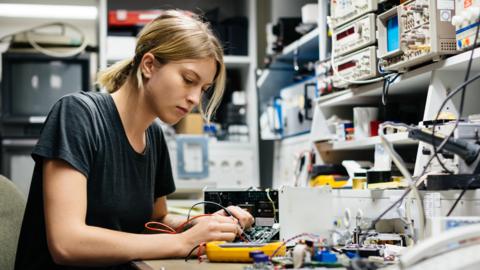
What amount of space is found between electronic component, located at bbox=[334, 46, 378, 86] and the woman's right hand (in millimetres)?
881

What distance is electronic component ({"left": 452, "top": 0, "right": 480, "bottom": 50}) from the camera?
143cm

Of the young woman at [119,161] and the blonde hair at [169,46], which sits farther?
the blonde hair at [169,46]

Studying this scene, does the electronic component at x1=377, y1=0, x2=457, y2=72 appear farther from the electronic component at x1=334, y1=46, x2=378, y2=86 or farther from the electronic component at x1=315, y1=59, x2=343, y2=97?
the electronic component at x1=315, y1=59, x2=343, y2=97

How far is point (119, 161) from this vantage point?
167 cm

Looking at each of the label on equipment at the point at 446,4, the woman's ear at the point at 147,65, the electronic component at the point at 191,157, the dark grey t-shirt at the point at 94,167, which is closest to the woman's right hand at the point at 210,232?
the dark grey t-shirt at the point at 94,167

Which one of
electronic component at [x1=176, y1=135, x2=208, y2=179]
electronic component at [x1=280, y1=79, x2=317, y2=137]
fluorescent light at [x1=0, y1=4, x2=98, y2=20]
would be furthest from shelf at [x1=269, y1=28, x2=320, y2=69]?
fluorescent light at [x1=0, y1=4, x2=98, y2=20]

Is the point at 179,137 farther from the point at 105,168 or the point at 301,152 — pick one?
the point at 105,168

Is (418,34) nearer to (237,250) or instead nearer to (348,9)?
(348,9)

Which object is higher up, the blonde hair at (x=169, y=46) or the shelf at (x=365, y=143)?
the blonde hair at (x=169, y=46)

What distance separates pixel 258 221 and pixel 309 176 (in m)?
0.94

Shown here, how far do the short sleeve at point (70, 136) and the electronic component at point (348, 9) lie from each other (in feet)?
3.39

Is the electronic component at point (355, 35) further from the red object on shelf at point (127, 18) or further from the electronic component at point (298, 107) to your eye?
the red object on shelf at point (127, 18)

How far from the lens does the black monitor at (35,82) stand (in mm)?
3741

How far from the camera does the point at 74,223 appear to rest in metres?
1.39
